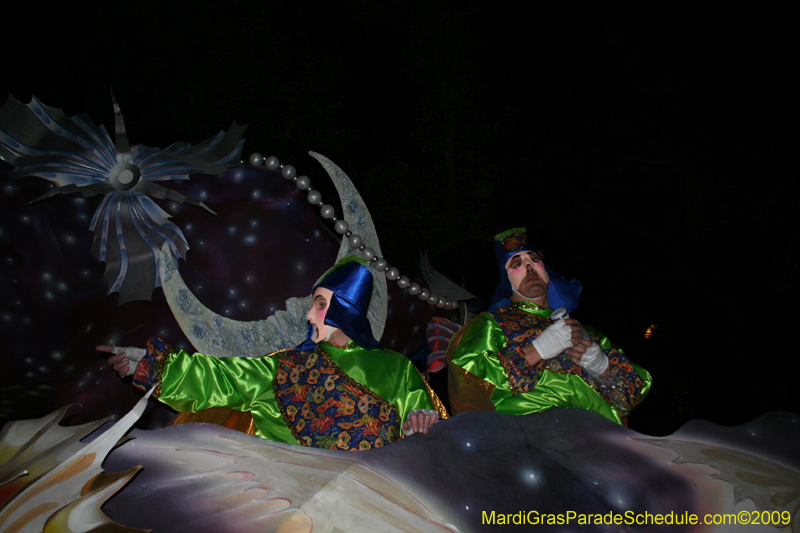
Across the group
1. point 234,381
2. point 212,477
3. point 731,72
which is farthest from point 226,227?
point 731,72

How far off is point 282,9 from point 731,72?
4394 mm

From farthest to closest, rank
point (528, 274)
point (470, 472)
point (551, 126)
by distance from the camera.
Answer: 1. point (551, 126)
2. point (528, 274)
3. point (470, 472)

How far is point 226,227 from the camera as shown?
286cm

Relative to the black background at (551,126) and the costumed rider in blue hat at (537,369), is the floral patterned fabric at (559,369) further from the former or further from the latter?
the black background at (551,126)

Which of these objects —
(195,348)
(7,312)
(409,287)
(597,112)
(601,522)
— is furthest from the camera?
(597,112)

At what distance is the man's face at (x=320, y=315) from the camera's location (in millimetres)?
2650

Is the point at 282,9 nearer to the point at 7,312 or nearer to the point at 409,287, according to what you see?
the point at 409,287

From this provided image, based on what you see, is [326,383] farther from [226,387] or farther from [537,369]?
[537,369]

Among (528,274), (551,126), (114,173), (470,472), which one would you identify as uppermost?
(551,126)

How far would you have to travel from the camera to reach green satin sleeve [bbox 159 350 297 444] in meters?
2.31

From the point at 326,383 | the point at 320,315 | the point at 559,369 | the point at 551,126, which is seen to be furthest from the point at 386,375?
the point at 551,126

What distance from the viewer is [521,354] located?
263cm

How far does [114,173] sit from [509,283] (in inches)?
72.5

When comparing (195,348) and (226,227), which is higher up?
(226,227)
